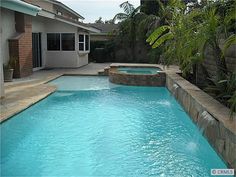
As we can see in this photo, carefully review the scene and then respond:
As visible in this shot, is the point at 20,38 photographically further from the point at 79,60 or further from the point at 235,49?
the point at 235,49

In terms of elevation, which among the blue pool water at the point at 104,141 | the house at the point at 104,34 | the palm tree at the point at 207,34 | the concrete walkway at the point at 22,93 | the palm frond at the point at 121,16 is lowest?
the blue pool water at the point at 104,141

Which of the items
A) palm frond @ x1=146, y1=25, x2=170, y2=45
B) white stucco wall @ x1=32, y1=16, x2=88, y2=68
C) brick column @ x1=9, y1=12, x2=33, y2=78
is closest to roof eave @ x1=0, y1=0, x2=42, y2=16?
brick column @ x1=9, y1=12, x2=33, y2=78

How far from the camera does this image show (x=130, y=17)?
28.1m

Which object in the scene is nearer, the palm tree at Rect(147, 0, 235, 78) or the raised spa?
the palm tree at Rect(147, 0, 235, 78)

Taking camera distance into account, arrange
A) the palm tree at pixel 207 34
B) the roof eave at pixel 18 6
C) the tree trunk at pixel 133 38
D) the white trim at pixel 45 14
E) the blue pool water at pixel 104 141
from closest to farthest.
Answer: the blue pool water at pixel 104 141, the palm tree at pixel 207 34, the roof eave at pixel 18 6, the white trim at pixel 45 14, the tree trunk at pixel 133 38

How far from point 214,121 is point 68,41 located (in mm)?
17890

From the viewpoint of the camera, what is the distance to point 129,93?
15008 mm

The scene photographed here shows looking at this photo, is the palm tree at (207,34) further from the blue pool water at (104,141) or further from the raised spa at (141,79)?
the raised spa at (141,79)

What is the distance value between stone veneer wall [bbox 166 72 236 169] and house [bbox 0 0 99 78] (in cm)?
1007

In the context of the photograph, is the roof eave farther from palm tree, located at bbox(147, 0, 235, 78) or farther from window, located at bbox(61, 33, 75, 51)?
palm tree, located at bbox(147, 0, 235, 78)

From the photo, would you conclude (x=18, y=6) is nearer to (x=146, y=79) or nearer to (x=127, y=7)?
(x=146, y=79)

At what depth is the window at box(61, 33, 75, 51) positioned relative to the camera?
2317cm

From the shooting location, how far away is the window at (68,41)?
912 inches

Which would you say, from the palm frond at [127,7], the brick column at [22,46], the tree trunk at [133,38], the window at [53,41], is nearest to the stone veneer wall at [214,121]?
the brick column at [22,46]
